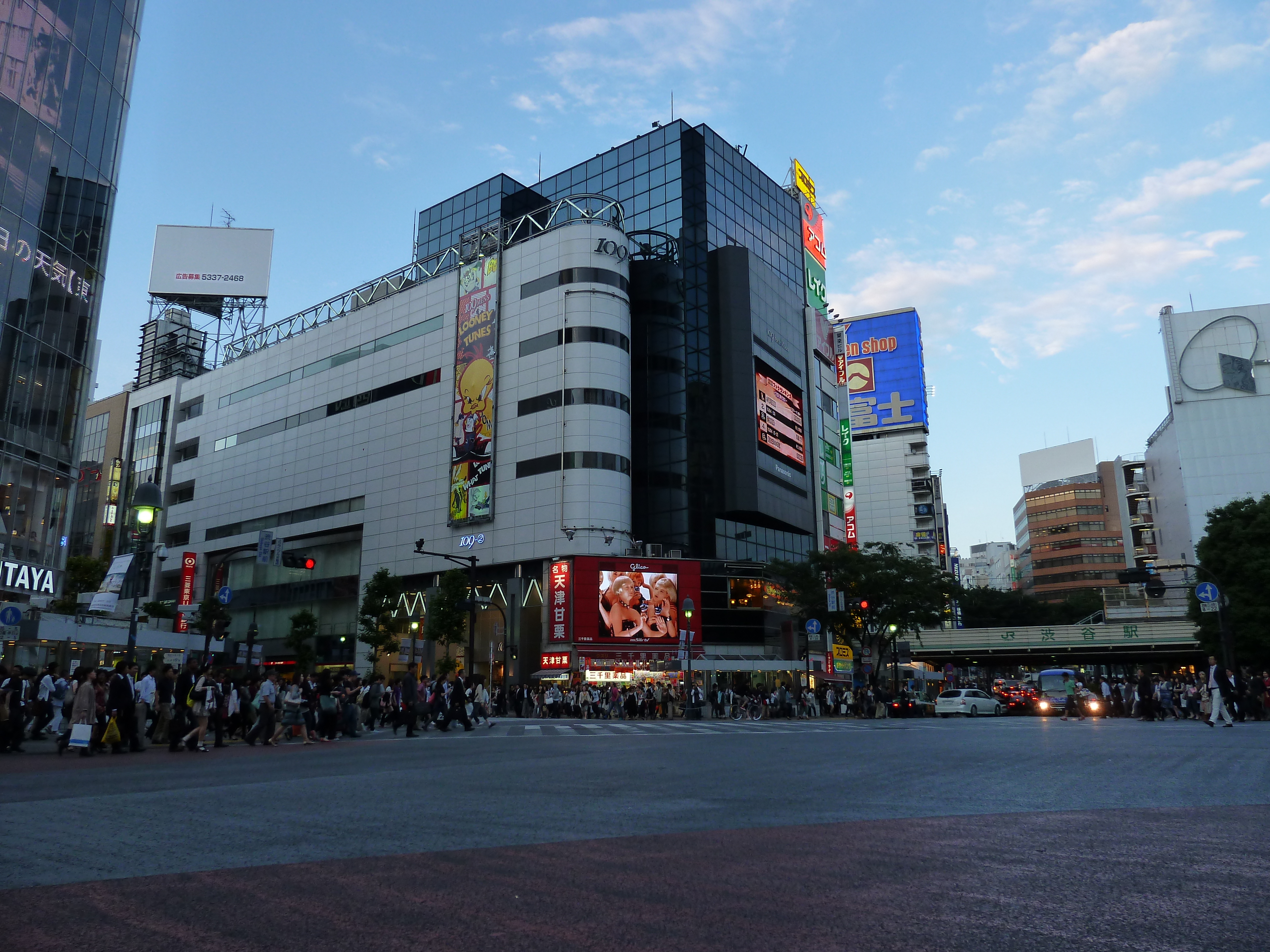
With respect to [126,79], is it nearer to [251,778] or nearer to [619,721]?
[619,721]

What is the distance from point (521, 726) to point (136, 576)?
590 inches

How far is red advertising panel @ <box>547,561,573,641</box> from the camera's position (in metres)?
54.8

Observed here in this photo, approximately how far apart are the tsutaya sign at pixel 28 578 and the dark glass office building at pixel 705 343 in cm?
3670

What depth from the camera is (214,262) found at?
8550 centimetres

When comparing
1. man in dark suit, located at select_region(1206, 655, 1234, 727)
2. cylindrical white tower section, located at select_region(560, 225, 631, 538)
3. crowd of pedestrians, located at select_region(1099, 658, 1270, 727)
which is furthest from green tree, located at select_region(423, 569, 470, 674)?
man in dark suit, located at select_region(1206, 655, 1234, 727)

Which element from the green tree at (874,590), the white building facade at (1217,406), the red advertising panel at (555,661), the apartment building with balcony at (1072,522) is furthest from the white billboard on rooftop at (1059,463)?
the red advertising panel at (555,661)

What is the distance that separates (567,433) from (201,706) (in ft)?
129

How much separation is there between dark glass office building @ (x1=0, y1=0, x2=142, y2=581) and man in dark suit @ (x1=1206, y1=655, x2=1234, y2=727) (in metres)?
38.5

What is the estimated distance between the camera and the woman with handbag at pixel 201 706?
1981cm

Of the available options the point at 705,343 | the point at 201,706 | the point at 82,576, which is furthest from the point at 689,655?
the point at 82,576

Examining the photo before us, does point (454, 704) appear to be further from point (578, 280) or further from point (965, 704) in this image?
point (578, 280)

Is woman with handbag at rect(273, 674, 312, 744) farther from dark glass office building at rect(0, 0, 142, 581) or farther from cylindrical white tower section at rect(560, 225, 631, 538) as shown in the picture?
cylindrical white tower section at rect(560, 225, 631, 538)

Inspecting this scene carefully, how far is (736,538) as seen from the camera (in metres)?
64.9

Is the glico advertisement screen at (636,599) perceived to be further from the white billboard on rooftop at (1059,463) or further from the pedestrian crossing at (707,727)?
the white billboard on rooftop at (1059,463)
